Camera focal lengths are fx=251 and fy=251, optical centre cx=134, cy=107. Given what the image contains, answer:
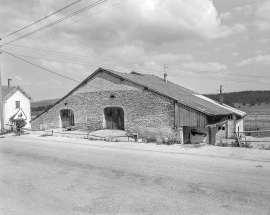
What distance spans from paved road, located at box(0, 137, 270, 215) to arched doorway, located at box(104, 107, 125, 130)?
33.8ft

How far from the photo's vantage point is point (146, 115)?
65.0 ft

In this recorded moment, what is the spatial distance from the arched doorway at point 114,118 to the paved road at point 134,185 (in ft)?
33.8

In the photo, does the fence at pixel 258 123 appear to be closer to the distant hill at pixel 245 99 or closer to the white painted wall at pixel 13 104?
the white painted wall at pixel 13 104

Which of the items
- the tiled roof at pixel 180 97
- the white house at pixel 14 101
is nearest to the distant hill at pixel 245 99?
the white house at pixel 14 101

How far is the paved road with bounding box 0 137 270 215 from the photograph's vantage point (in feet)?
19.8

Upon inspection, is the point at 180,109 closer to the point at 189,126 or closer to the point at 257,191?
the point at 189,126

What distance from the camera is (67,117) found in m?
25.2

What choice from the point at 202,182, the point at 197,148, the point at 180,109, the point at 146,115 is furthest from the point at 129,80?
the point at 202,182

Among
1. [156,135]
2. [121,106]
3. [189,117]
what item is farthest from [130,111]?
[189,117]

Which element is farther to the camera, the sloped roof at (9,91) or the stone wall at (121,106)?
the sloped roof at (9,91)

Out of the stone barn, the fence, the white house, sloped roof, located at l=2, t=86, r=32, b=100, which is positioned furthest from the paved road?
the fence

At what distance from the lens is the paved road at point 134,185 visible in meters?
6.04

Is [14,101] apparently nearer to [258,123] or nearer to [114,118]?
[114,118]

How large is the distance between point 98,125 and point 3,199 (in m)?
16.0
